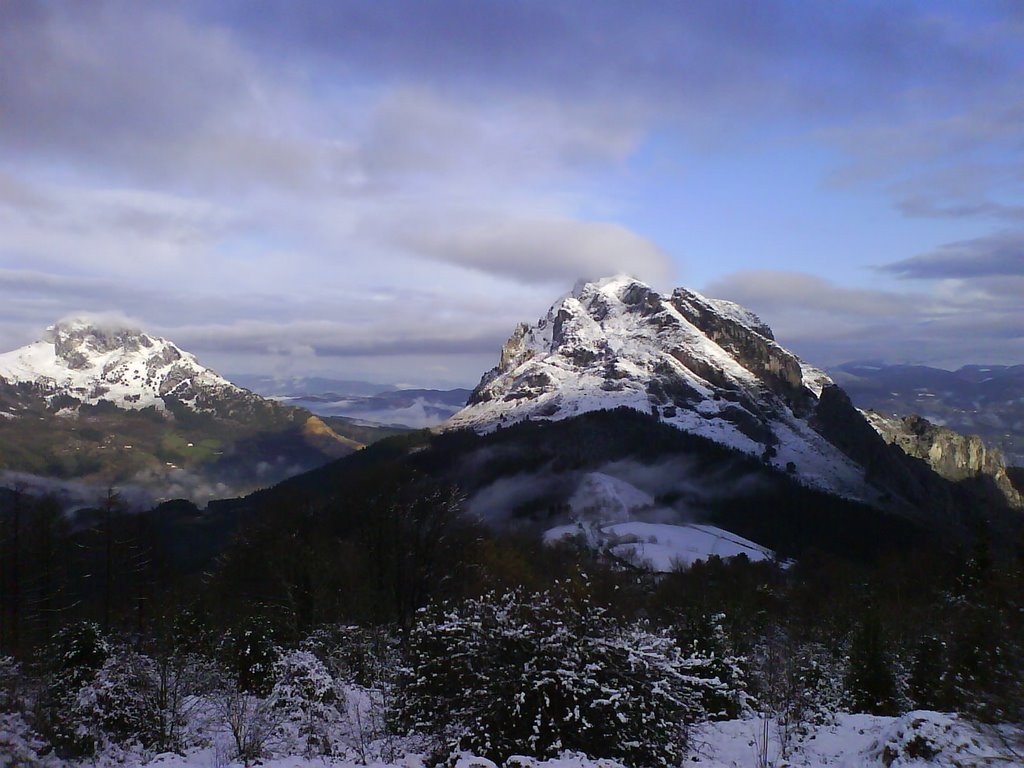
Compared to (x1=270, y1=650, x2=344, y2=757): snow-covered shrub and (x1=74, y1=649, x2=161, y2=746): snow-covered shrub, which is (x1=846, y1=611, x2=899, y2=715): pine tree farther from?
(x1=74, y1=649, x2=161, y2=746): snow-covered shrub

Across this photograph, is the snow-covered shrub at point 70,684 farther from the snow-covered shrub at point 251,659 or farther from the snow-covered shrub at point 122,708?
the snow-covered shrub at point 251,659

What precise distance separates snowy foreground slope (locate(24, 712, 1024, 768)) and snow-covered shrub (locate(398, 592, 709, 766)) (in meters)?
0.74

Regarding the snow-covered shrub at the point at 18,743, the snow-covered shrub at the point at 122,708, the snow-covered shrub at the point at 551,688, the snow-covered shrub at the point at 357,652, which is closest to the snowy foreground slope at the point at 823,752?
the snow-covered shrub at the point at 18,743

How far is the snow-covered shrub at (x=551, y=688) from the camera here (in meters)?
12.5

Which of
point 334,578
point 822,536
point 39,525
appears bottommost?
point 822,536

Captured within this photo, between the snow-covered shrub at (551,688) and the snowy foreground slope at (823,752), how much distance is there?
735mm

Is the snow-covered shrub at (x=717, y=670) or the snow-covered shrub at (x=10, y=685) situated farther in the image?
the snow-covered shrub at (x=10, y=685)

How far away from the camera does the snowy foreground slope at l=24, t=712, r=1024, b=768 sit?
10.4 metres

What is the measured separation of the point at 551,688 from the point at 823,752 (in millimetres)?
5220

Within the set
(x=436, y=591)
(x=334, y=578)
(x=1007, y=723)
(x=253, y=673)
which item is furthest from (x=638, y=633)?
(x=334, y=578)

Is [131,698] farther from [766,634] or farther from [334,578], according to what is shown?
[766,634]

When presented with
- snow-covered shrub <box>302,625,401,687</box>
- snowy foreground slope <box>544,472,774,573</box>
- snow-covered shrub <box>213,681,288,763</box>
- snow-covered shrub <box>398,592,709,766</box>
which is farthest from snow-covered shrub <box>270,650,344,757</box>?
snowy foreground slope <box>544,472,774,573</box>

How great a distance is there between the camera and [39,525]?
3538cm

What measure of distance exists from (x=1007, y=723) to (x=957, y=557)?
56.1 m
